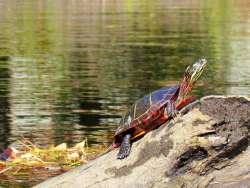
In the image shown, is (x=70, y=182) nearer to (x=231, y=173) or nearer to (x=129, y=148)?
(x=129, y=148)

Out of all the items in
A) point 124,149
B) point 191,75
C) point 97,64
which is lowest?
point 97,64

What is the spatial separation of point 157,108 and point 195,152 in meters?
0.58

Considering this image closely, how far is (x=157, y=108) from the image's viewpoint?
314 inches

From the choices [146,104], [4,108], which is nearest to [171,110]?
[146,104]

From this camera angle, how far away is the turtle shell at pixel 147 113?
7988 millimetres

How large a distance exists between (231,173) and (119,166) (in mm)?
1084

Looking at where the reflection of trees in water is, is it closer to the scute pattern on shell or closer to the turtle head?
the scute pattern on shell

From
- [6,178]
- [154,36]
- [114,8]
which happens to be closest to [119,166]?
[6,178]

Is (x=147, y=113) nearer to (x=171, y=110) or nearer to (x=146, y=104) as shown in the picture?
(x=146, y=104)

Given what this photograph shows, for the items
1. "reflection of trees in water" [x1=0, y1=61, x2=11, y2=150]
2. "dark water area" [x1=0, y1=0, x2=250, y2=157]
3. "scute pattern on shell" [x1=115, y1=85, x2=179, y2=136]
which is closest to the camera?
"scute pattern on shell" [x1=115, y1=85, x2=179, y2=136]

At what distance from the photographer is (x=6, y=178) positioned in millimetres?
11672

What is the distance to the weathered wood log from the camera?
24.8ft

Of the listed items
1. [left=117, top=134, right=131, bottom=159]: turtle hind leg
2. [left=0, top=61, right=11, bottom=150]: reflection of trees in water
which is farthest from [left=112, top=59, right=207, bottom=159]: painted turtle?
[left=0, top=61, right=11, bottom=150]: reflection of trees in water

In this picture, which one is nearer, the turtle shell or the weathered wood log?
the weathered wood log
